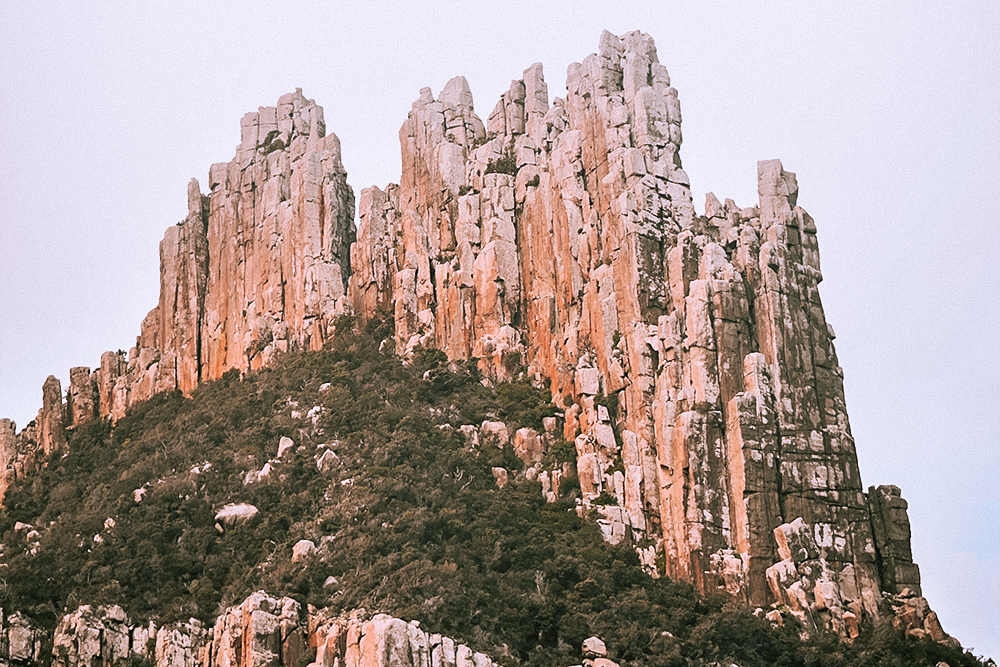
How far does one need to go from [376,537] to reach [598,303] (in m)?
18.5

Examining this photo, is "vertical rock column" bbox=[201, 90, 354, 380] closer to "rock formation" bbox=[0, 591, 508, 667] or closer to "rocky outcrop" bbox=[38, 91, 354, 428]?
"rocky outcrop" bbox=[38, 91, 354, 428]

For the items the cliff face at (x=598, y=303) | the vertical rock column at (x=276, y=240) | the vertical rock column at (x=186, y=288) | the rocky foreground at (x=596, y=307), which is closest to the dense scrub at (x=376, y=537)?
the rocky foreground at (x=596, y=307)

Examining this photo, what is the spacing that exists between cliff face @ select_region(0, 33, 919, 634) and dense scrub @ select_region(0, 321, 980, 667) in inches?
96.1

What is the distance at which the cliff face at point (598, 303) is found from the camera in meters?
77.8

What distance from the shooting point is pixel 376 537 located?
76562 mm

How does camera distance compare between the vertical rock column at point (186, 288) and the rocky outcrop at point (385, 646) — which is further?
the vertical rock column at point (186, 288)

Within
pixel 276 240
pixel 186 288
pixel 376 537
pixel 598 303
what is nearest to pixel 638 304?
pixel 598 303

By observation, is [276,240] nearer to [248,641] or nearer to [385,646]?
[248,641]

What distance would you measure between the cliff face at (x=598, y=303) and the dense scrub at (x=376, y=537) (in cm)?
244

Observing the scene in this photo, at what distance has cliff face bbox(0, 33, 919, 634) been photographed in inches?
3061

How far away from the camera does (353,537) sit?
253 feet

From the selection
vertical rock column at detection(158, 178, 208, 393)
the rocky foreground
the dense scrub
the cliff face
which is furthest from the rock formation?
vertical rock column at detection(158, 178, 208, 393)

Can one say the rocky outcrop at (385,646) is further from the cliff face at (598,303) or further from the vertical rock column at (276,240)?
the vertical rock column at (276,240)

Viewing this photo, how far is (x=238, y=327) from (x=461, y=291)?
1643 centimetres
